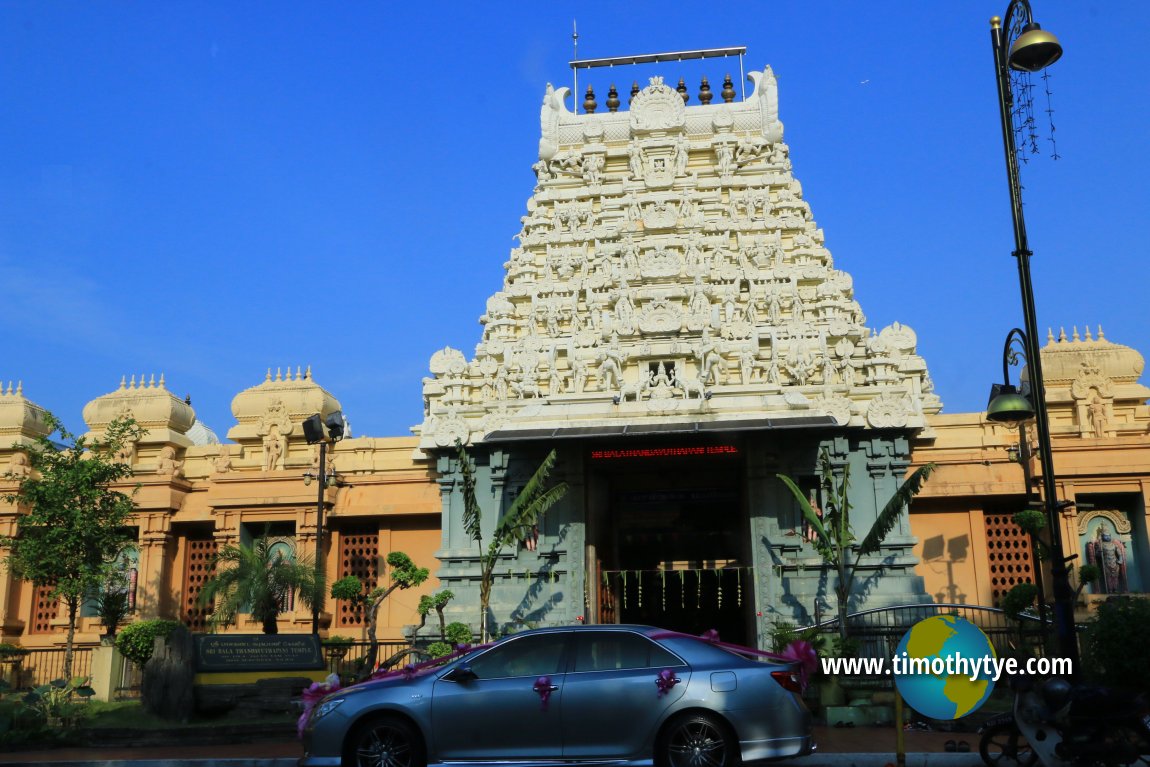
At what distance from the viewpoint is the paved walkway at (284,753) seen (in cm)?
1059

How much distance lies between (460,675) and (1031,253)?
7248 millimetres

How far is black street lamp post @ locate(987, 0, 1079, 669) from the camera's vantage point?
32.9 feet

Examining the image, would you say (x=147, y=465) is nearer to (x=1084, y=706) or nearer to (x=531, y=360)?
(x=531, y=360)

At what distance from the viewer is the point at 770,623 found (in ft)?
66.1

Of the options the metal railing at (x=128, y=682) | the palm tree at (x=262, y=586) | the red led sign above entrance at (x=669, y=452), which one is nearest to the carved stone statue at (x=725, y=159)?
the red led sign above entrance at (x=669, y=452)

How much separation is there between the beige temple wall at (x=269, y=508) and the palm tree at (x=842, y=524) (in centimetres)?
1019

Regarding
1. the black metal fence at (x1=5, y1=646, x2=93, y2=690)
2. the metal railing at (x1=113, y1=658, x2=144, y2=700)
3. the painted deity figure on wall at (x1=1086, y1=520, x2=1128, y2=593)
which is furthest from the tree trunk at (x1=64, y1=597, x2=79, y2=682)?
the painted deity figure on wall at (x1=1086, y1=520, x2=1128, y2=593)

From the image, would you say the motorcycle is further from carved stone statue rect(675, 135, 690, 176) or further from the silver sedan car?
carved stone statue rect(675, 135, 690, 176)

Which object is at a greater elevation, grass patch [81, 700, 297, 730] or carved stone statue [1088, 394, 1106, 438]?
carved stone statue [1088, 394, 1106, 438]

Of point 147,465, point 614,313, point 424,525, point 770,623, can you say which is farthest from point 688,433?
point 147,465

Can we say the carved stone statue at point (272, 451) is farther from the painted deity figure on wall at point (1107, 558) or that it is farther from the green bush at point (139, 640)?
the painted deity figure on wall at point (1107, 558)

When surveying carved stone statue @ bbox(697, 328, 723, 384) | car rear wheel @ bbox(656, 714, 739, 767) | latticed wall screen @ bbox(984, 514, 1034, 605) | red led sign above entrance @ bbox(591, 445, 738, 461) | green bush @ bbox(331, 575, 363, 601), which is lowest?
car rear wheel @ bbox(656, 714, 739, 767)

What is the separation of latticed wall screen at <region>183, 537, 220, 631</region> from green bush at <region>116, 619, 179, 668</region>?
332 inches
